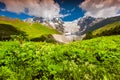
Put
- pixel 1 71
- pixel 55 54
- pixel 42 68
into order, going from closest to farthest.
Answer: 1. pixel 1 71
2. pixel 42 68
3. pixel 55 54

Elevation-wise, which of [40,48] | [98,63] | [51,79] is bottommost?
[51,79]

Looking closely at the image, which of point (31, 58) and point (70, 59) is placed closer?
point (31, 58)

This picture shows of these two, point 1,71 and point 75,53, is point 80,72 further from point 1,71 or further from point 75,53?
point 1,71

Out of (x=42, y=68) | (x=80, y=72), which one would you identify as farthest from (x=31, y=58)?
(x=80, y=72)

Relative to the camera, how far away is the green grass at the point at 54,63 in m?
10.7

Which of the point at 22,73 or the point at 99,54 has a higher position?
Result: the point at 99,54

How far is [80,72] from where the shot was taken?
11.2 m

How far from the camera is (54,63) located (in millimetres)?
11422

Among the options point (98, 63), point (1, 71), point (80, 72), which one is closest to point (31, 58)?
point (1, 71)

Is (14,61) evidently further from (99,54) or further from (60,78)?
(99,54)

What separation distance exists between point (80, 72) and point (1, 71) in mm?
3562

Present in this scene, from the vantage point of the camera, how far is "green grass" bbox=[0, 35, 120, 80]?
10.7 meters

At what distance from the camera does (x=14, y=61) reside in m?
11.1

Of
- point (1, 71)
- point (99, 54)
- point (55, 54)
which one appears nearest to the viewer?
point (1, 71)
